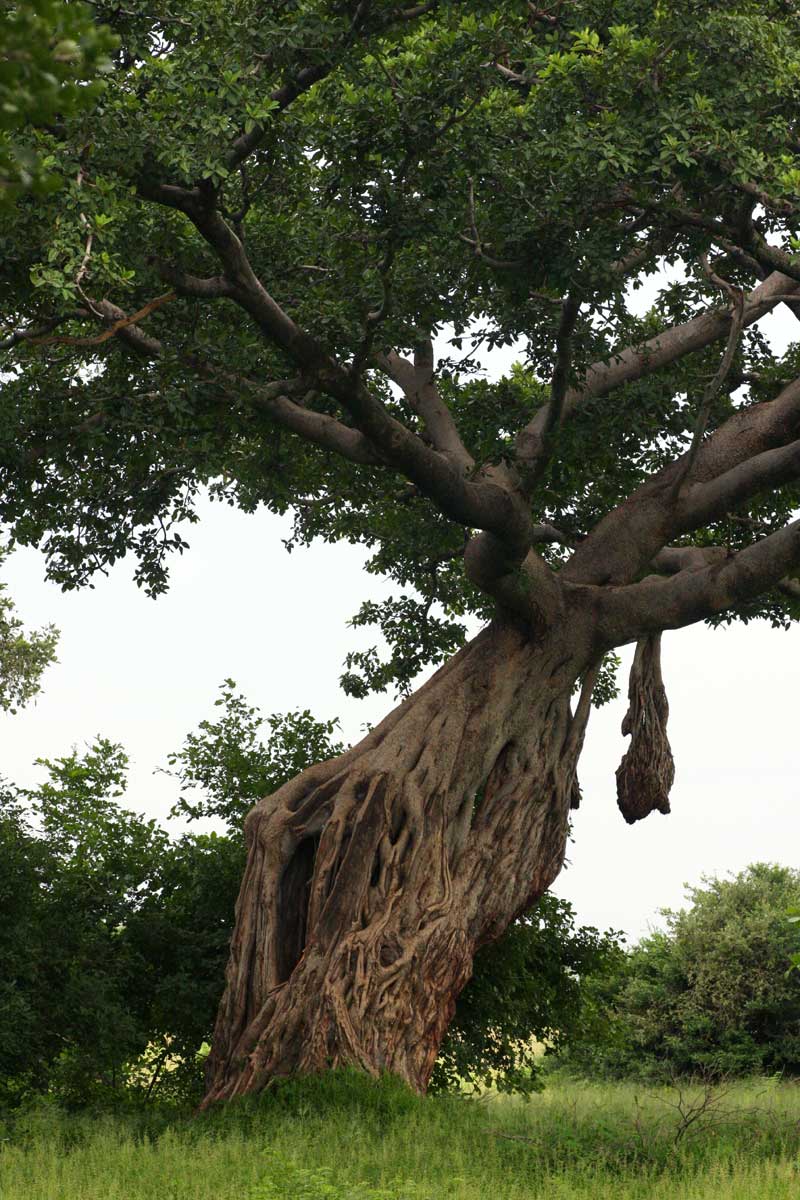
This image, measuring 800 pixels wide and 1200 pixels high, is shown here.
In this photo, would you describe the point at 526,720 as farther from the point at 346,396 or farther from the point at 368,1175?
the point at 368,1175

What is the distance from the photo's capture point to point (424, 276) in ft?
48.6

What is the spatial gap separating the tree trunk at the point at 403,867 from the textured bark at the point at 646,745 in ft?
9.24

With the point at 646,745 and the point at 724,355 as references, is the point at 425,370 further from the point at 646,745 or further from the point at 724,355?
the point at 646,745

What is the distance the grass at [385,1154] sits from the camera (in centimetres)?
994

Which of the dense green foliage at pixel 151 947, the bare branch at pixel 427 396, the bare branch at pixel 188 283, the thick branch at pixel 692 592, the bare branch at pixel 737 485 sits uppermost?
the bare branch at pixel 427 396

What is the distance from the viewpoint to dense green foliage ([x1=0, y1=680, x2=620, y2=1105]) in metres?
17.3

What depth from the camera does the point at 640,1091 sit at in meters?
23.6

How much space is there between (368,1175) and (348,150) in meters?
8.75

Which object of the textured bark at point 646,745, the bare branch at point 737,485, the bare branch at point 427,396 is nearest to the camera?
the bare branch at point 737,485

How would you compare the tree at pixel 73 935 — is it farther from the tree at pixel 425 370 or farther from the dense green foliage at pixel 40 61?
the dense green foliage at pixel 40 61

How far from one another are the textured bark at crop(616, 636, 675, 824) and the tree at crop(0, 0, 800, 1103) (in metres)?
0.05

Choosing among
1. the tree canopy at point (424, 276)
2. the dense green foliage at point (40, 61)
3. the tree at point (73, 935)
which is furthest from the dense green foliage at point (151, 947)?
the dense green foliage at point (40, 61)

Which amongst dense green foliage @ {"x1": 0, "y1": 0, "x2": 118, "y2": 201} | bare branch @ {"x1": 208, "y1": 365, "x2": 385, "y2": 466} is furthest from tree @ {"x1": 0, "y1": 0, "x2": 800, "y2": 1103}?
dense green foliage @ {"x1": 0, "y1": 0, "x2": 118, "y2": 201}

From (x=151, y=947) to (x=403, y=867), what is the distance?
5172 millimetres
